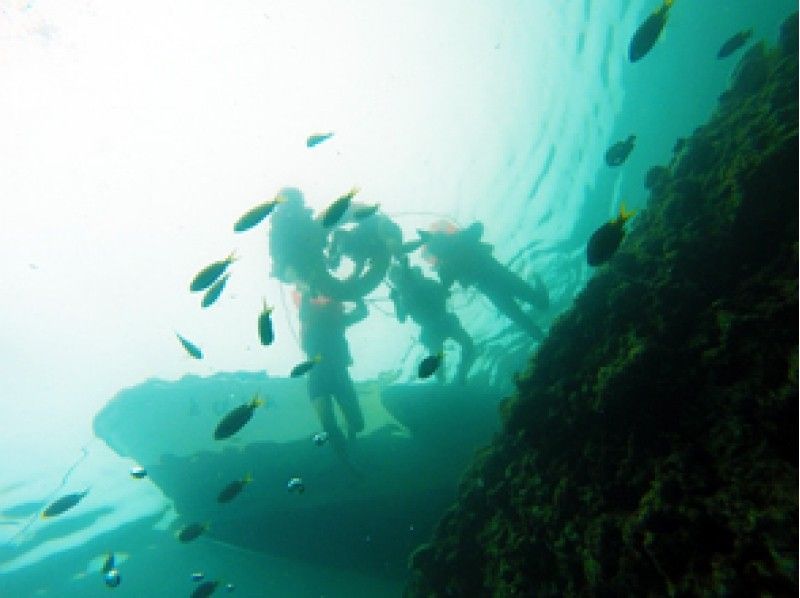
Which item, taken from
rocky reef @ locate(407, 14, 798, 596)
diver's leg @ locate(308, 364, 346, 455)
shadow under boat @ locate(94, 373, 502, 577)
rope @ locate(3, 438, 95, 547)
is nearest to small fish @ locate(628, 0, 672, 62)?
rocky reef @ locate(407, 14, 798, 596)

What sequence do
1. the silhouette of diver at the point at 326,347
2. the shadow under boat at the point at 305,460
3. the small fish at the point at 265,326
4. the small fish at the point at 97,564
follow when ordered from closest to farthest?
1. the small fish at the point at 265,326
2. the silhouette of diver at the point at 326,347
3. the shadow under boat at the point at 305,460
4. the small fish at the point at 97,564

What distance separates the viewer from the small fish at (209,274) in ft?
19.3

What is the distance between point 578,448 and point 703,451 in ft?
4.59

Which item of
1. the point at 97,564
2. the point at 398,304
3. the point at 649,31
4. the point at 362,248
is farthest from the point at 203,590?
the point at 97,564

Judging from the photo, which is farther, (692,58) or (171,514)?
(171,514)

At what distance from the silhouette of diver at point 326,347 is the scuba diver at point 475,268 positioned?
4221 millimetres

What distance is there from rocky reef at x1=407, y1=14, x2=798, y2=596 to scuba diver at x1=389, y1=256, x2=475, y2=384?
7.68 meters

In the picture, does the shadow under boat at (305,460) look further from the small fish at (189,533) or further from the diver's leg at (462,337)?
the small fish at (189,533)

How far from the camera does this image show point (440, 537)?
5973 millimetres

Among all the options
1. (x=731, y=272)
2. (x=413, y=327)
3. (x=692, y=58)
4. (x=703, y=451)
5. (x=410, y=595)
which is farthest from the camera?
(x=413, y=327)

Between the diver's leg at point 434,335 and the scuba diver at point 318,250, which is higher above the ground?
the scuba diver at point 318,250

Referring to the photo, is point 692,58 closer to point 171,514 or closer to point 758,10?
point 758,10

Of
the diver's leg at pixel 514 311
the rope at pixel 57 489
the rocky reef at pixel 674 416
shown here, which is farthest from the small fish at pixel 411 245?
the rope at pixel 57 489

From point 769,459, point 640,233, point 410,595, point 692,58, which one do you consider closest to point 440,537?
point 410,595
